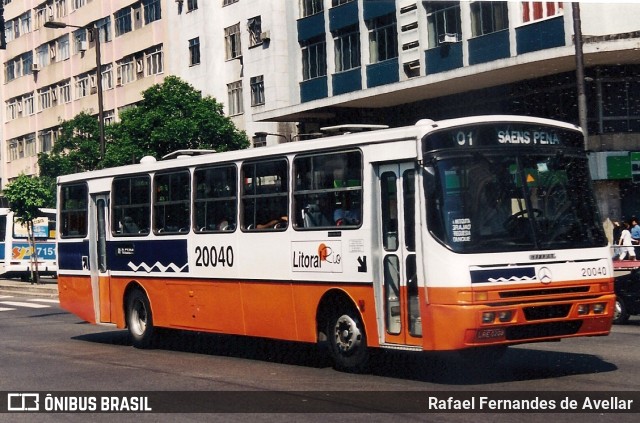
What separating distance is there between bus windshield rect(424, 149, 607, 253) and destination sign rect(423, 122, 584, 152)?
11 centimetres

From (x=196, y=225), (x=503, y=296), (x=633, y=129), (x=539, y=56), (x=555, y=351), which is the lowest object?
(x=555, y=351)

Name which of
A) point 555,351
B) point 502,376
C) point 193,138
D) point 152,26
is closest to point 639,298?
point 555,351

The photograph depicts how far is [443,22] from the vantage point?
35812 millimetres

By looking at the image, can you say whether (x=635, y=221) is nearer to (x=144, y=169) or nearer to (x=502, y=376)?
(x=144, y=169)

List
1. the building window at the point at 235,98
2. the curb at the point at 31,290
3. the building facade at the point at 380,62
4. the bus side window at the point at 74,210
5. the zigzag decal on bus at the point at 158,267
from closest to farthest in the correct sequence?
the zigzag decal on bus at the point at 158,267 < the bus side window at the point at 74,210 < the building facade at the point at 380,62 < the curb at the point at 31,290 < the building window at the point at 235,98

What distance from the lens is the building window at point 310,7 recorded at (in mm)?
43312

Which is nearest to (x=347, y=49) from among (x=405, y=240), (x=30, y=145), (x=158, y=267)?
(x=158, y=267)

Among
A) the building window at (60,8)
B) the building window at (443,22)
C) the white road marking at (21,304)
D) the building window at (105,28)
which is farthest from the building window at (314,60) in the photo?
the building window at (60,8)

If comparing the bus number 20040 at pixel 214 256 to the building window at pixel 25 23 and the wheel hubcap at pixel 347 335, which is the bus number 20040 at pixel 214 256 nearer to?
the wheel hubcap at pixel 347 335

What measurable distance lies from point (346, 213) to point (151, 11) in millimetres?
48151

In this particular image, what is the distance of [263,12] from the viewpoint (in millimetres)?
47781

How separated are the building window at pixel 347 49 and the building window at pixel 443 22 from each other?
459 centimetres

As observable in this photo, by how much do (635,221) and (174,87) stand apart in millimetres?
21331

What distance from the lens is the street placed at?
10724 mm
